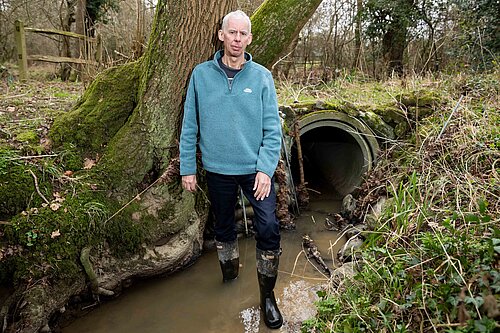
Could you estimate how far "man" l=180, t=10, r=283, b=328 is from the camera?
8.62 ft

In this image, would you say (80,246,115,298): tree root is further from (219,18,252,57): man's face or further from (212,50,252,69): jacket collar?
(219,18,252,57): man's face

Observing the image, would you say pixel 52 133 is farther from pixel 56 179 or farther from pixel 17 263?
pixel 17 263

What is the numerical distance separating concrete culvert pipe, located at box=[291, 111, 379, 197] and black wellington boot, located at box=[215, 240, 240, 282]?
2.14 m

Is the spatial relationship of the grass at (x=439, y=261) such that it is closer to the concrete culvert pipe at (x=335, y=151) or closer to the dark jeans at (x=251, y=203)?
the dark jeans at (x=251, y=203)

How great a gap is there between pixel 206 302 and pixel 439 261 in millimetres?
1821

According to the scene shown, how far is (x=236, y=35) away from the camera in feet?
8.40

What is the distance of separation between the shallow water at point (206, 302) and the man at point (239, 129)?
238mm

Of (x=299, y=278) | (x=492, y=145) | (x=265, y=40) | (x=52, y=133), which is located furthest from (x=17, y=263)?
(x=492, y=145)

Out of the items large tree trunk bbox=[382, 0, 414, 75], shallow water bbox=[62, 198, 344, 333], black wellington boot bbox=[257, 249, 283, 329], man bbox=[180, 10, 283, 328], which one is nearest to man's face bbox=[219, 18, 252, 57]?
man bbox=[180, 10, 283, 328]

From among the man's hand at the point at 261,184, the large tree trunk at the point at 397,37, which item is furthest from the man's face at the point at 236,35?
the large tree trunk at the point at 397,37

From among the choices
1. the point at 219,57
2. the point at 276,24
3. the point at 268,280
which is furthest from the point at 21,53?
the point at 268,280

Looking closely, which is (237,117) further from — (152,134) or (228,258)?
(228,258)

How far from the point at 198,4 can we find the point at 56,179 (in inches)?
72.0

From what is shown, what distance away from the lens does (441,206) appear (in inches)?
110
